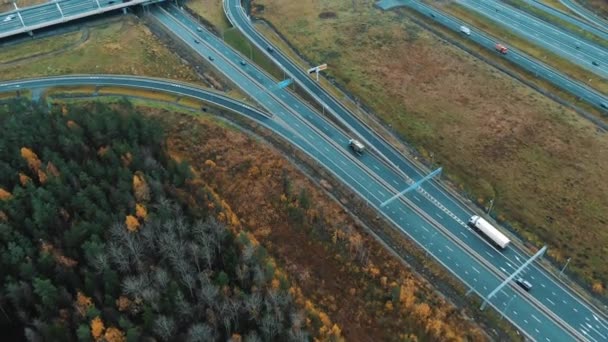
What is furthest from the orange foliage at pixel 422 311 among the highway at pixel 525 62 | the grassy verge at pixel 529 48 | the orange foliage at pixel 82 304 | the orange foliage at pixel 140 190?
the grassy verge at pixel 529 48

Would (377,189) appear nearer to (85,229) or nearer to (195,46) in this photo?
(85,229)

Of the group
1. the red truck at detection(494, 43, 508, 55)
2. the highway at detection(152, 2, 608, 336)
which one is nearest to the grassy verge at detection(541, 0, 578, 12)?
the red truck at detection(494, 43, 508, 55)

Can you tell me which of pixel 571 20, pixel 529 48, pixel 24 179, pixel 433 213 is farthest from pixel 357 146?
pixel 571 20

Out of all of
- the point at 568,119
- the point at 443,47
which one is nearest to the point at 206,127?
the point at 443,47

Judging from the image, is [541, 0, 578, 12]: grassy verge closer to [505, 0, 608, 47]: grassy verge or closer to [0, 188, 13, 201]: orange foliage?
[505, 0, 608, 47]: grassy verge

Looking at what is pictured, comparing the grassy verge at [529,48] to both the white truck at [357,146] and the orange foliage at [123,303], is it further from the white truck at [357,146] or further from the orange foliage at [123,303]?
the orange foliage at [123,303]

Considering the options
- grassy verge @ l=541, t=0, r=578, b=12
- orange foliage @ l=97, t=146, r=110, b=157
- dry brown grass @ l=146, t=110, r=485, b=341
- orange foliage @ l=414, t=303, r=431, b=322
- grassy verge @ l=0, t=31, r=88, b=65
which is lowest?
orange foliage @ l=414, t=303, r=431, b=322

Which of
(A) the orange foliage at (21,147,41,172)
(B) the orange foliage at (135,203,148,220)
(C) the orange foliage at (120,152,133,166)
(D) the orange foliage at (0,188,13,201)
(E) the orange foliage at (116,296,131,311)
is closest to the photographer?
(E) the orange foliage at (116,296,131,311)
